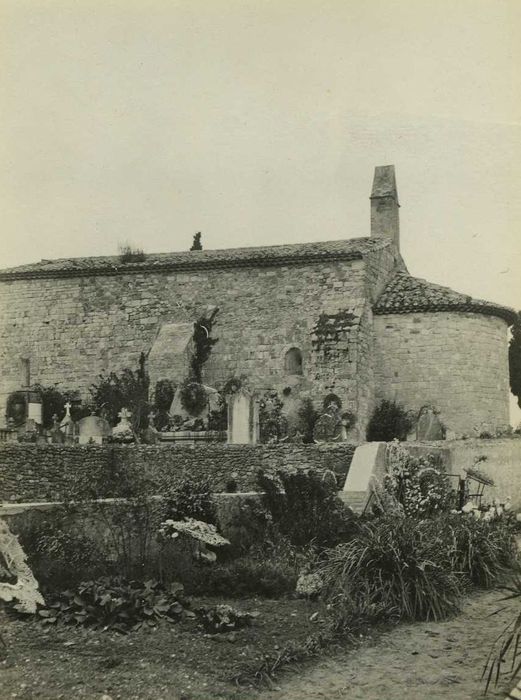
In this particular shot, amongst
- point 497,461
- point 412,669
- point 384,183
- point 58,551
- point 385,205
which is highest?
point 384,183

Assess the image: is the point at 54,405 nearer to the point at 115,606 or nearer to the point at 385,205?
the point at 385,205

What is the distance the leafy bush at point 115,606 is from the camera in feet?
24.5

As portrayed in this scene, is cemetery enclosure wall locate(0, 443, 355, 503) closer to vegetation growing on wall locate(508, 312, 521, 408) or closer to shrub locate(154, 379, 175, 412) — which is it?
shrub locate(154, 379, 175, 412)

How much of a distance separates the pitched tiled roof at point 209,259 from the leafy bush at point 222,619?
59.6 feet

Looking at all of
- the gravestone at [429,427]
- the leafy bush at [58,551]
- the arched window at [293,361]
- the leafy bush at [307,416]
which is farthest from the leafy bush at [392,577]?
the arched window at [293,361]

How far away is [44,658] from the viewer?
264 inches

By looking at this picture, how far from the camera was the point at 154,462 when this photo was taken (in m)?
15.0

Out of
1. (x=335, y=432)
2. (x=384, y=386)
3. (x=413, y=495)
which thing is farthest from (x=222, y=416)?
(x=413, y=495)

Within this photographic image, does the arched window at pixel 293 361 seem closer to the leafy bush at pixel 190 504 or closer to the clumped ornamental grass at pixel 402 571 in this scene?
the leafy bush at pixel 190 504

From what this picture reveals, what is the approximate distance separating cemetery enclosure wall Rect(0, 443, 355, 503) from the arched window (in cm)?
1048

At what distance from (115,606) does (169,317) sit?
19.6 metres

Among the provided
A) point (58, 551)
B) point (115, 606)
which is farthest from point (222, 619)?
point (58, 551)

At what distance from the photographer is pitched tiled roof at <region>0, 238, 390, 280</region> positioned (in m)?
25.3

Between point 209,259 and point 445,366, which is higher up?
point 209,259
